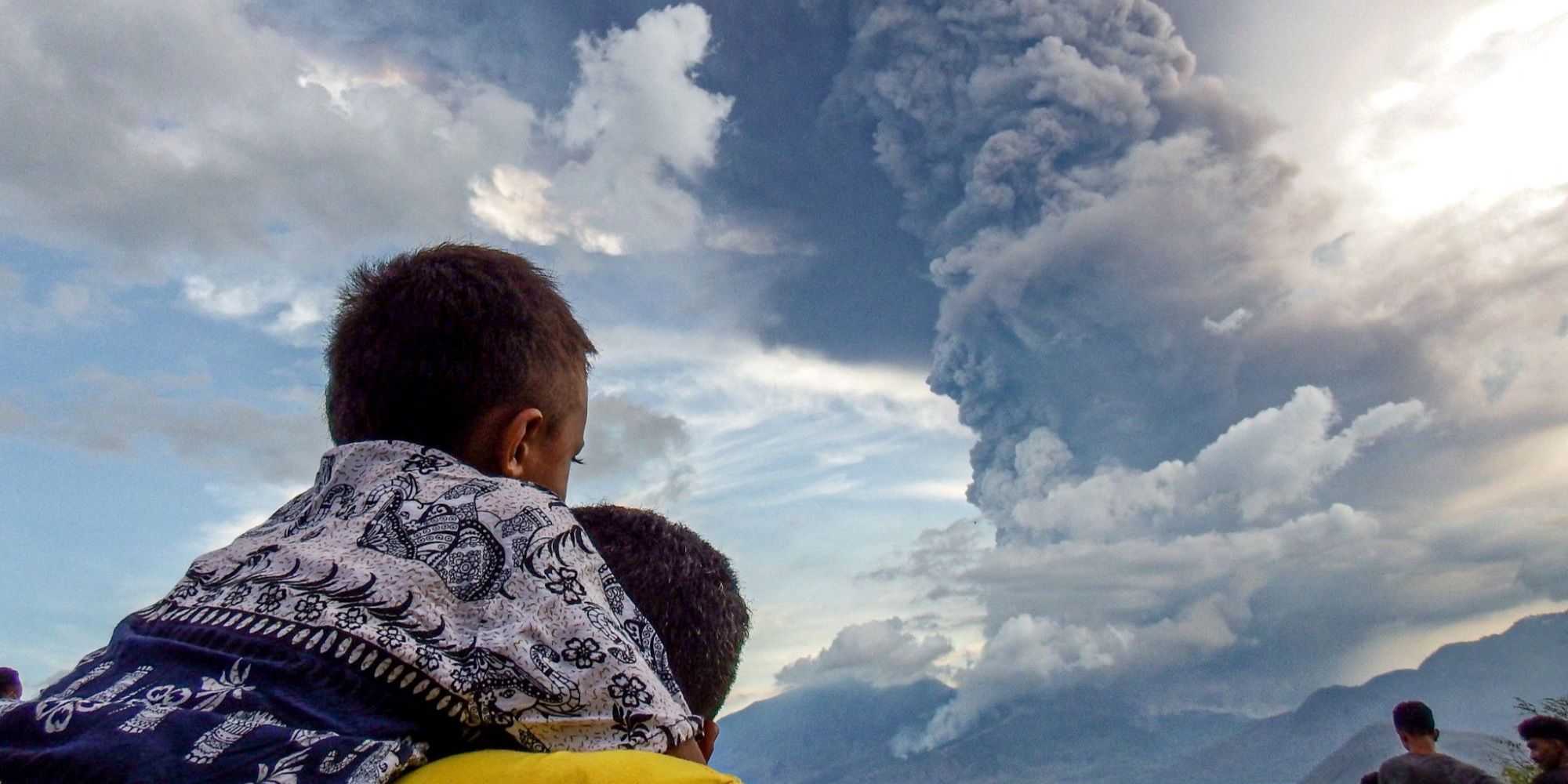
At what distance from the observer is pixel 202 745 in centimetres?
110

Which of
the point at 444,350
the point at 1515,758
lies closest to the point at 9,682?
the point at 444,350

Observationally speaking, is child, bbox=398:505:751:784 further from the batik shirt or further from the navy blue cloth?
the navy blue cloth

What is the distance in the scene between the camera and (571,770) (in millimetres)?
1089

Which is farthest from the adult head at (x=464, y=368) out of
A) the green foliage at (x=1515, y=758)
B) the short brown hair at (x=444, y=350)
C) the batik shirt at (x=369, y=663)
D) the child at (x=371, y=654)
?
A: the green foliage at (x=1515, y=758)

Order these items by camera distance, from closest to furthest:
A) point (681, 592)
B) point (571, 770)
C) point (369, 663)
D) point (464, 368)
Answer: point (571, 770) → point (369, 663) → point (464, 368) → point (681, 592)

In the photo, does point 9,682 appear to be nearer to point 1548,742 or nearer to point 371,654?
point 371,654

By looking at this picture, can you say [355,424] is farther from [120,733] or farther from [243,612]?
[120,733]

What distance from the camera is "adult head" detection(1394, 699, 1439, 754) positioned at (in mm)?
6938

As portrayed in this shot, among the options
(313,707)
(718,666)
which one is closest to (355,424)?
(313,707)

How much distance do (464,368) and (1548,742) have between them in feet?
26.0

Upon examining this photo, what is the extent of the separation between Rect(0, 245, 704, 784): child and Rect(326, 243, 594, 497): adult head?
0.39ft

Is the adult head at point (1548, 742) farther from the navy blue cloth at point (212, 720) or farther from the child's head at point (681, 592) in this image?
the navy blue cloth at point (212, 720)

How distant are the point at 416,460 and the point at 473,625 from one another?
1.18 ft

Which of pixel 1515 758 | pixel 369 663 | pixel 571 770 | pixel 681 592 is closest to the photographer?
pixel 571 770
